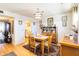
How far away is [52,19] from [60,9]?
0.19m

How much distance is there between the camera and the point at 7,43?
67.9 inches

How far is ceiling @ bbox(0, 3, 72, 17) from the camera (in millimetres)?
1271

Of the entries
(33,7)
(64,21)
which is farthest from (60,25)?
(33,7)

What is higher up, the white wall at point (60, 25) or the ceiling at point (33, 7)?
the ceiling at point (33, 7)

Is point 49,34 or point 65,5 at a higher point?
point 65,5

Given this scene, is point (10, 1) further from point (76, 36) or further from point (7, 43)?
point (76, 36)

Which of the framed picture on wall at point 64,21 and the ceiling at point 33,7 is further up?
the ceiling at point 33,7

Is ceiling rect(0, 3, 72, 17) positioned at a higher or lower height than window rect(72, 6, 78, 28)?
higher

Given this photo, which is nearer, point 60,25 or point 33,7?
point 33,7

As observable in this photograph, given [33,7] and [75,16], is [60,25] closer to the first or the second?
[75,16]

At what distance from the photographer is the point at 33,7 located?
134cm

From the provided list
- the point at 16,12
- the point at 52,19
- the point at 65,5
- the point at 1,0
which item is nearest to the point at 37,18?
the point at 52,19

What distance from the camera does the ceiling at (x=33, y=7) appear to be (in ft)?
4.17

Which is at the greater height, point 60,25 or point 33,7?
point 33,7
